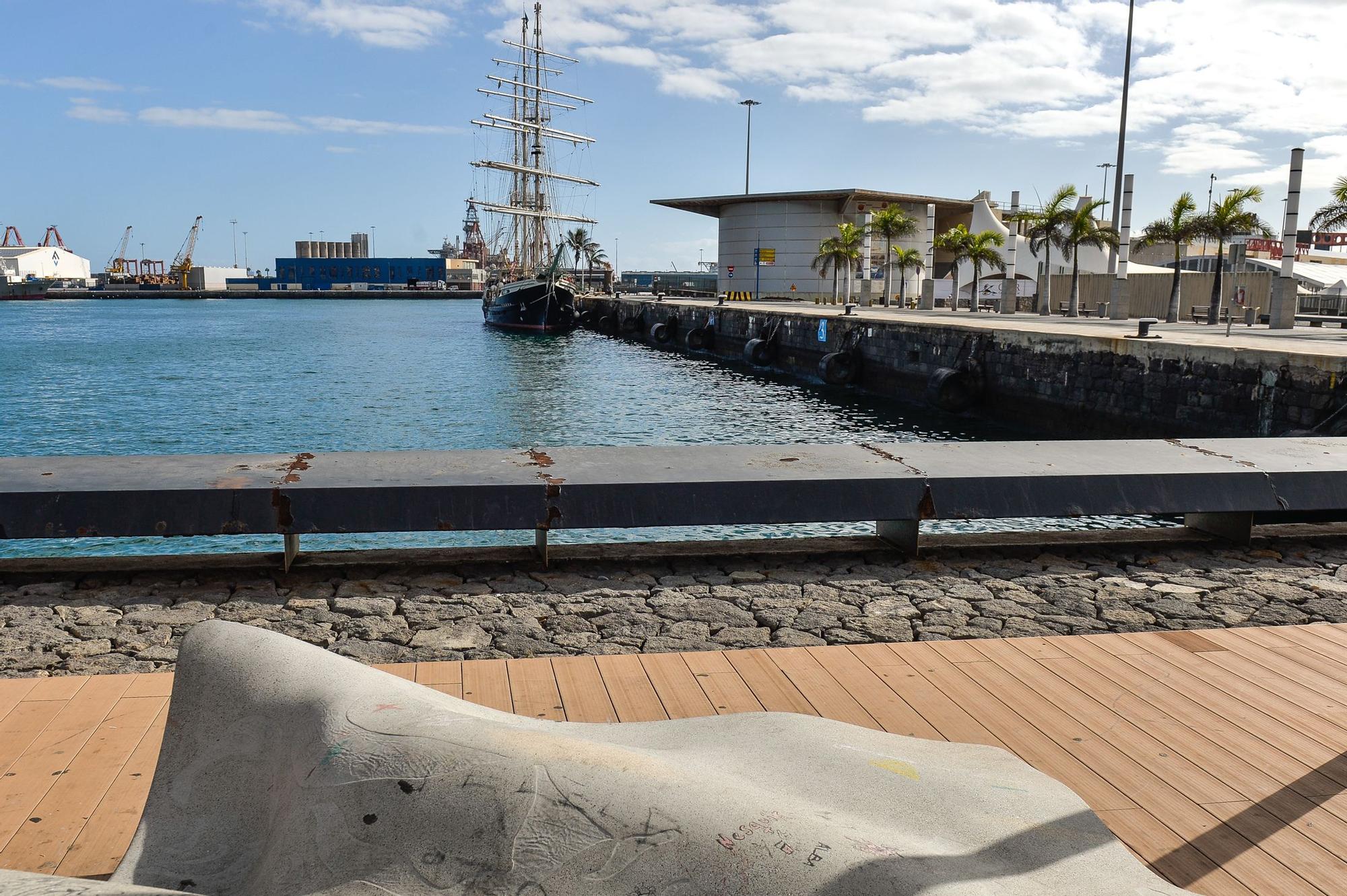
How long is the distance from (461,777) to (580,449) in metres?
4.66

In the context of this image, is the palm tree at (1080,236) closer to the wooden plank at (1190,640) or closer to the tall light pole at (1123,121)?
the tall light pole at (1123,121)

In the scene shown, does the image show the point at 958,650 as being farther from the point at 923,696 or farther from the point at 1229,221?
the point at 1229,221

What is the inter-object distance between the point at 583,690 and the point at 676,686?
1.12ft

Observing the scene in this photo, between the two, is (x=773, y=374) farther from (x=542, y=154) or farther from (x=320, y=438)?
(x=542, y=154)

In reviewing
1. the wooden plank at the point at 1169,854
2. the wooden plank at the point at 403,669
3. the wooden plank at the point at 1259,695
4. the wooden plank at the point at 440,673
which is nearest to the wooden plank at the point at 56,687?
the wooden plank at the point at 403,669

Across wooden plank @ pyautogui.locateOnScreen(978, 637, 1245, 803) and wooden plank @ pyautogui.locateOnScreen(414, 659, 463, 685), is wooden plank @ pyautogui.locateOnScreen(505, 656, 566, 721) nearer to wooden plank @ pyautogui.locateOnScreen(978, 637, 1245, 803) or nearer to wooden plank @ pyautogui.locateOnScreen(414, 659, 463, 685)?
wooden plank @ pyautogui.locateOnScreen(414, 659, 463, 685)

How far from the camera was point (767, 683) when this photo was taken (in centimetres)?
368

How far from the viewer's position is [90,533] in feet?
15.4

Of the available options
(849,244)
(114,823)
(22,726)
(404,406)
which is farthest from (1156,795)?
(849,244)

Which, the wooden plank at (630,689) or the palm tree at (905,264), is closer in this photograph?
the wooden plank at (630,689)

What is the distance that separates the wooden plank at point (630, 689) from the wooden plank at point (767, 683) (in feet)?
1.20

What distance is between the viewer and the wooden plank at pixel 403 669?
3.63 meters

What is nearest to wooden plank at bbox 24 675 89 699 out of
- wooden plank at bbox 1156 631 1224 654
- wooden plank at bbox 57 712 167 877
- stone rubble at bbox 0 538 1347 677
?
stone rubble at bbox 0 538 1347 677

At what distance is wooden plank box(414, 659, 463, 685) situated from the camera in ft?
11.8
